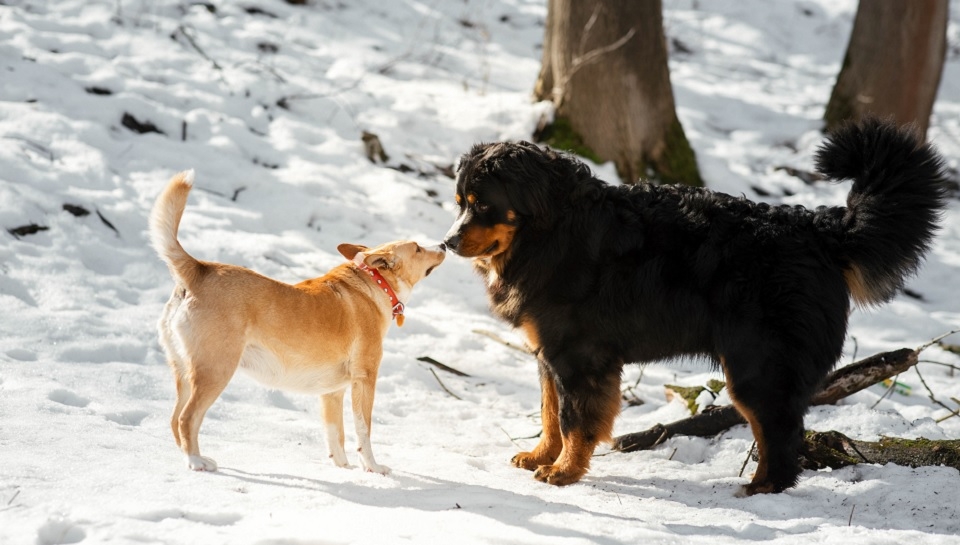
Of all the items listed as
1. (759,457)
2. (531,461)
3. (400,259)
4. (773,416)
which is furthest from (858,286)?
(400,259)

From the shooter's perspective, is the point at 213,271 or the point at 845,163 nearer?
the point at 213,271

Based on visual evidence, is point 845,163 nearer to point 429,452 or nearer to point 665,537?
point 665,537

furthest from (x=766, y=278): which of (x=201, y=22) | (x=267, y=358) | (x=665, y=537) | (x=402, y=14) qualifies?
(x=402, y=14)

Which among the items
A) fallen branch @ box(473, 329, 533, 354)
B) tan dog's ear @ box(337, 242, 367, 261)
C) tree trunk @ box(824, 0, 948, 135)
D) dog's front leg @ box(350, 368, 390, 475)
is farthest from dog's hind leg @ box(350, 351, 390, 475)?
tree trunk @ box(824, 0, 948, 135)

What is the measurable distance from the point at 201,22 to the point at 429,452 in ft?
24.5

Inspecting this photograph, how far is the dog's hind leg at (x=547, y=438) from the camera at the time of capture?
5.03 metres

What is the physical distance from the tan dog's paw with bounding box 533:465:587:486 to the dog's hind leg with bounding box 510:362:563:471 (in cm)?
27

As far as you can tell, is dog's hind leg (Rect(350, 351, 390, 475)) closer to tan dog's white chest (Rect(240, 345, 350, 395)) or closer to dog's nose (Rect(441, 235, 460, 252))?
tan dog's white chest (Rect(240, 345, 350, 395))

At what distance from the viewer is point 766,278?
4445 millimetres

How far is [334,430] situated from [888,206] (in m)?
3.12

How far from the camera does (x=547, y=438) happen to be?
16.6 ft

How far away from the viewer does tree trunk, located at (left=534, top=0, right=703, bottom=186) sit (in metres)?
9.08

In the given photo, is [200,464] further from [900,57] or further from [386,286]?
[900,57]

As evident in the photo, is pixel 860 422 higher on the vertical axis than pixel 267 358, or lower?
lower
